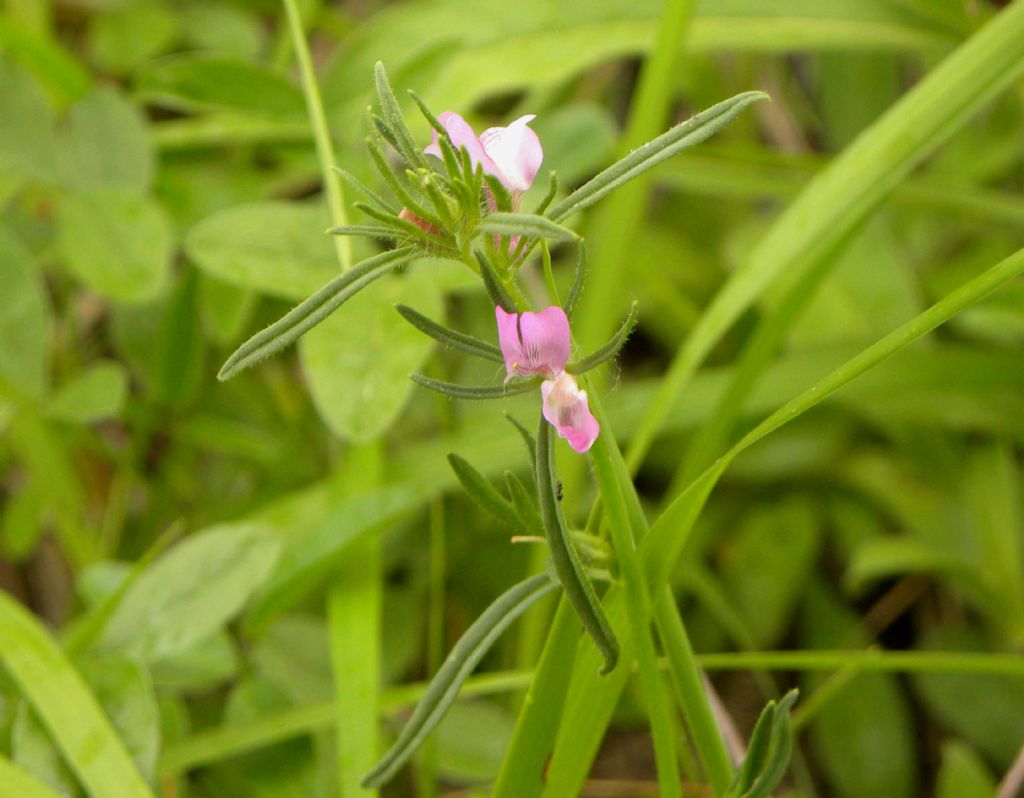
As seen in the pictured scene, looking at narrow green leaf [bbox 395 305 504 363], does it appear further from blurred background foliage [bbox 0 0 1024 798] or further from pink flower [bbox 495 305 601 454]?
blurred background foliage [bbox 0 0 1024 798]

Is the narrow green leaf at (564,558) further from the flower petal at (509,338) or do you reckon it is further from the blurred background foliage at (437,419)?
the blurred background foliage at (437,419)

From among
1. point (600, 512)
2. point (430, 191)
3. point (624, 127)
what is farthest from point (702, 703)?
point (624, 127)

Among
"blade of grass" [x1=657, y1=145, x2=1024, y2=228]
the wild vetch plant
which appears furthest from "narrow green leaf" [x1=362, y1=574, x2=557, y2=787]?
"blade of grass" [x1=657, y1=145, x2=1024, y2=228]

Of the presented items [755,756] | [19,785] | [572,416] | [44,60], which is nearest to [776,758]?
[755,756]

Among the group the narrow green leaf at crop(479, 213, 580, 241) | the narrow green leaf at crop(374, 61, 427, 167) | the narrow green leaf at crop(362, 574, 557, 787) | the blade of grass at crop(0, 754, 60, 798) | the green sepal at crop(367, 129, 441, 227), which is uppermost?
the narrow green leaf at crop(374, 61, 427, 167)

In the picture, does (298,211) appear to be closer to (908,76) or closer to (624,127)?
(624,127)

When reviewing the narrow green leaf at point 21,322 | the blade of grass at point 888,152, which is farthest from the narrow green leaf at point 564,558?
the narrow green leaf at point 21,322
